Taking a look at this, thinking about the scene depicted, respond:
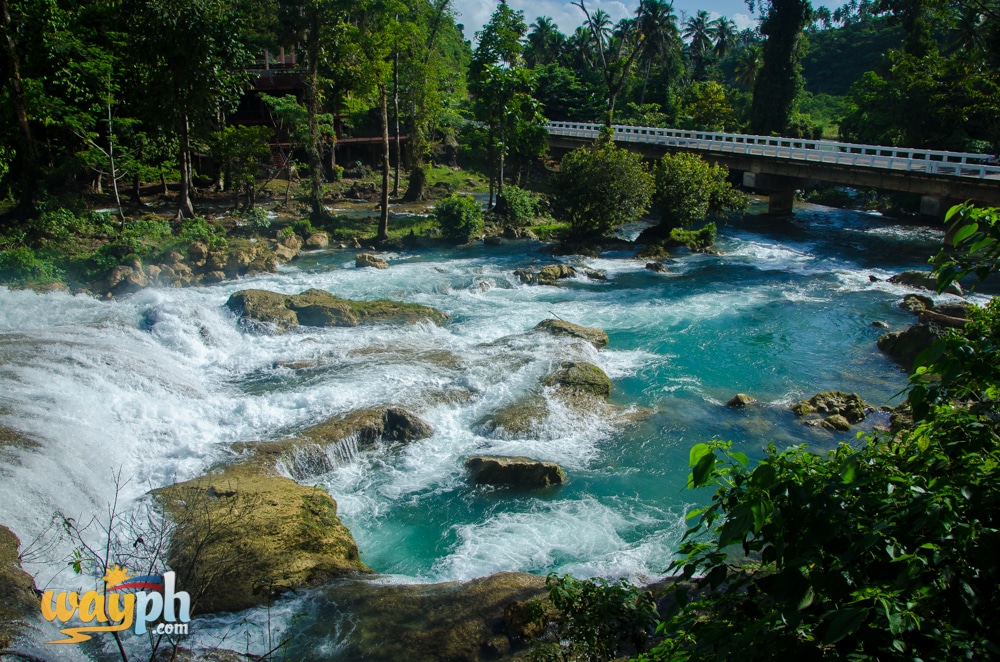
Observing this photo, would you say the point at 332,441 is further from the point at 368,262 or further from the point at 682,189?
the point at 682,189

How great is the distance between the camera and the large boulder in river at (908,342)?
17.8m

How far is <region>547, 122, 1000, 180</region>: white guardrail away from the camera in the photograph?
2888 centimetres

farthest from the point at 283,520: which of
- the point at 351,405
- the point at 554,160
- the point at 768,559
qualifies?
the point at 554,160

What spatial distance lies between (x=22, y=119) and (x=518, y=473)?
76.8 feet

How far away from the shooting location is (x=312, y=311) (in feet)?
64.7

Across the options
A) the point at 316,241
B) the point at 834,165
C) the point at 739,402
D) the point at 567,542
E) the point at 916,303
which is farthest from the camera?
the point at 834,165

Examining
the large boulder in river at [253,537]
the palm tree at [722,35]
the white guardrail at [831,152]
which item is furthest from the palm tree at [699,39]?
the large boulder in river at [253,537]

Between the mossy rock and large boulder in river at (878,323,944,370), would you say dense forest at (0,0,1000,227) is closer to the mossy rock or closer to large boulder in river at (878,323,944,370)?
large boulder in river at (878,323,944,370)

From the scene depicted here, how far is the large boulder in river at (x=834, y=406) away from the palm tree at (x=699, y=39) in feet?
208

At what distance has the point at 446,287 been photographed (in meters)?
24.2

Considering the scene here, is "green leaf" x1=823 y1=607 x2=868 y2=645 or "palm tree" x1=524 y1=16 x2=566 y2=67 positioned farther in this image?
"palm tree" x1=524 y1=16 x2=566 y2=67

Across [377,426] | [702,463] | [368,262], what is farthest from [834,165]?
[702,463]

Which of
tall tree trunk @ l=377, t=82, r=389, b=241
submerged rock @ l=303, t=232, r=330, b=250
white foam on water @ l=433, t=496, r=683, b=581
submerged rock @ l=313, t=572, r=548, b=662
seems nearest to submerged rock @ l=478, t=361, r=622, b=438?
white foam on water @ l=433, t=496, r=683, b=581

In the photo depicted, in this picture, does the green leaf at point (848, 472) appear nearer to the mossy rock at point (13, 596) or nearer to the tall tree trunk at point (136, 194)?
the mossy rock at point (13, 596)
